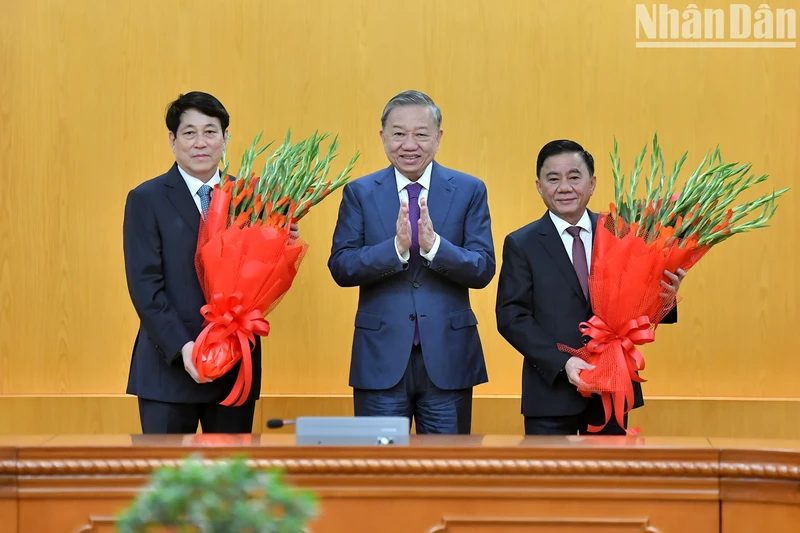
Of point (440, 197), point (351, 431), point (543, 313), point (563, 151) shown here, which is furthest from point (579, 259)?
point (351, 431)

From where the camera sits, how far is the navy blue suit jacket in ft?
10.3

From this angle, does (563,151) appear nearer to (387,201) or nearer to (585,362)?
(387,201)

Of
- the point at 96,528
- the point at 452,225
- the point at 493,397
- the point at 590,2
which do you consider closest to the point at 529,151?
the point at 590,2

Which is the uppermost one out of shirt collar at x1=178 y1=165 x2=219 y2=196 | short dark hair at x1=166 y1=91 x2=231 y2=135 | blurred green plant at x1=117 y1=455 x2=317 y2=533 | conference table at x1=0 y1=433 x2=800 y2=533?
short dark hair at x1=166 y1=91 x2=231 y2=135

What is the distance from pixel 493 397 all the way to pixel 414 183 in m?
1.35

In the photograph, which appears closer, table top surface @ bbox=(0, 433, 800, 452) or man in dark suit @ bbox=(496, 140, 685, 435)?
table top surface @ bbox=(0, 433, 800, 452)

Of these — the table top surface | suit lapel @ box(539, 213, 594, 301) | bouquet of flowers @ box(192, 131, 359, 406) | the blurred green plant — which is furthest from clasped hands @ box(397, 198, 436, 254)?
the blurred green plant

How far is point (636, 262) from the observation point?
2898mm

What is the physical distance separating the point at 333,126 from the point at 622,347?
1867 mm

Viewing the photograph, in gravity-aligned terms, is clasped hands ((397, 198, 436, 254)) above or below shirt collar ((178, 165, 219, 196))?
below

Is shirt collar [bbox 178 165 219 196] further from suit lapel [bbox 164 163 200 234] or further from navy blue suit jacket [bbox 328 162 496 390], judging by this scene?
navy blue suit jacket [bbox 328 162 496 390]

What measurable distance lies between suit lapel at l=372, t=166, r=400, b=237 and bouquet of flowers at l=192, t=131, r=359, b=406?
29 cm

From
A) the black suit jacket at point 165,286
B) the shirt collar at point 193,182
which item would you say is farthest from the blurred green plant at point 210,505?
the shirt collar at point 193,182

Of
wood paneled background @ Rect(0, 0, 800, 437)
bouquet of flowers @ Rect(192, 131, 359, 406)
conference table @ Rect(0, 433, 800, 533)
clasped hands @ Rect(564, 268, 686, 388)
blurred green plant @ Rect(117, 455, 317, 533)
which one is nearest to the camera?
blurred green plant @ Rect(117, 455, 317, 533)
